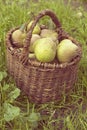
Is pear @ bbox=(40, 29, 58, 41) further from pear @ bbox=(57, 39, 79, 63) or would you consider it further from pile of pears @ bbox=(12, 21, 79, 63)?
pear @ bbox=(57, 39, 79, 63)

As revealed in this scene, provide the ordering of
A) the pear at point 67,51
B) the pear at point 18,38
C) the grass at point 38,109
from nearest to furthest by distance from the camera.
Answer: the grass at point 38,109 < the pear at point 67,51 < the pear at point 18,38

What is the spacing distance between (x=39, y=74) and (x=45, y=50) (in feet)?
0.51

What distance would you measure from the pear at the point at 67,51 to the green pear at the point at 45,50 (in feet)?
0.15

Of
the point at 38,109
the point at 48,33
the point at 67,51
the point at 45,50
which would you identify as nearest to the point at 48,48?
the point at 45,50

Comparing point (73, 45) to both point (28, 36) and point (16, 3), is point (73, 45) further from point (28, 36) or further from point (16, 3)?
point (16, 3)

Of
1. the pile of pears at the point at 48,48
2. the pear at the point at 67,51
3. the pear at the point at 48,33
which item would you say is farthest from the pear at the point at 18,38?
the pear at the point at 67,51

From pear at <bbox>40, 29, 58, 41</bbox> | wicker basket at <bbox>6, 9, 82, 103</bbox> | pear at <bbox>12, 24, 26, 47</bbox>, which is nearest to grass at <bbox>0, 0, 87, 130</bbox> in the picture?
wicker basket at <bbox>6, 9, 82, 103</bbox>

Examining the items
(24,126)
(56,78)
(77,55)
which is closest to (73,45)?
(77,55)

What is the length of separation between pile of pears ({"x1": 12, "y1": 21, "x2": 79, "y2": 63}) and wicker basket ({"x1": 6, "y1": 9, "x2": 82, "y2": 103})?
4cm

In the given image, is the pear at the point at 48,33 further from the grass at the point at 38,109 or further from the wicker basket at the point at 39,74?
the grass at the point at 38,109

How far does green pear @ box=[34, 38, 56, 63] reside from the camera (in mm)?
2186

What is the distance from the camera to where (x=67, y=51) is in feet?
7.35

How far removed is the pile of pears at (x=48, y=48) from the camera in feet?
7.20

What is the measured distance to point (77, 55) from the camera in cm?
230
